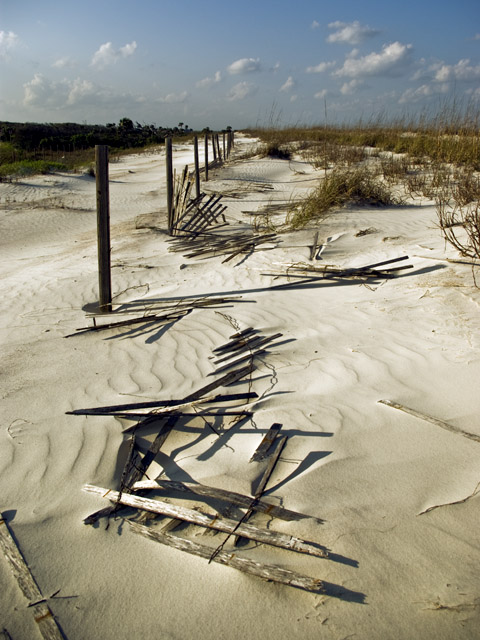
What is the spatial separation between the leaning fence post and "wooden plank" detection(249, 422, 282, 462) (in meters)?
3.53

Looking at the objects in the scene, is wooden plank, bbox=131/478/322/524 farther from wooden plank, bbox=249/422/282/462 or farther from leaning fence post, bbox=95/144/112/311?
leaning fence post, bbox=95/144/112/311

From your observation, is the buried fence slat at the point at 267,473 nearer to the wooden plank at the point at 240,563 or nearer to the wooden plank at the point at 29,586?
the wooden plank at the point at 240,563

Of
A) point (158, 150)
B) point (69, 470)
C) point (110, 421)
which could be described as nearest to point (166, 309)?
point (110, 421)

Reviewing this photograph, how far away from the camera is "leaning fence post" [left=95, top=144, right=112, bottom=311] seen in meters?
5.57

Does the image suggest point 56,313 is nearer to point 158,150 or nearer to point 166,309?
point 166,309

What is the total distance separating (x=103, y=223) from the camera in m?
5.78

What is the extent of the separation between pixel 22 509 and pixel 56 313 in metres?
3.84

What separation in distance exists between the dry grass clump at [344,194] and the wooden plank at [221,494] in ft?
24.3

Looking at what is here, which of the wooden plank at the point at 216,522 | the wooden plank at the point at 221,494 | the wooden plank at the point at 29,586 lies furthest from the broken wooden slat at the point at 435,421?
the wooden plank at the point at 29,586

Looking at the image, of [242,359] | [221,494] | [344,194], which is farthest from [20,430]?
[344,194]

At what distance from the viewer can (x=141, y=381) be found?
13.4 ft

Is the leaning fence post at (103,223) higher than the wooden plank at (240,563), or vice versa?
the leaning fence post at (103,223)

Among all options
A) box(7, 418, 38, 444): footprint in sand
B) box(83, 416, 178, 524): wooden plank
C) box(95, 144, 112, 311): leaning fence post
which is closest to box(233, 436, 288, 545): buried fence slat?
box(83, 416, 178, 524): wooden plank

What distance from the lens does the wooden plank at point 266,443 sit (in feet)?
9.43
